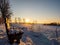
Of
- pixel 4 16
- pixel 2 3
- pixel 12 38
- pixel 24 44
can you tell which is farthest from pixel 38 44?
pixel 2 3

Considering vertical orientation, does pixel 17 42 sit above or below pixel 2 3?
below

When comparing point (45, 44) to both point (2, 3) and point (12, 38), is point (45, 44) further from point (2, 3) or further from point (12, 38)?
point (2, 3)

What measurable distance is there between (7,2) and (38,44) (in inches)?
312

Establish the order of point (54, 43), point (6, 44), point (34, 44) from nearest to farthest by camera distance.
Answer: point (6, 44), point (34, 44), point (54, 43)

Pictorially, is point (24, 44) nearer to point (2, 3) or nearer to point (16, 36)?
point (16, 36)

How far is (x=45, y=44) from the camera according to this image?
24.3 metres

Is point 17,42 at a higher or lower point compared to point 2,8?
lower

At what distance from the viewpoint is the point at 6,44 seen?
20.5 m

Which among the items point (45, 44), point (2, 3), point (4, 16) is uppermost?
point (2, 3)

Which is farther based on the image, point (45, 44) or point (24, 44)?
point (45, 44)

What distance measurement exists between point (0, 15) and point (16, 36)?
492 centimetres

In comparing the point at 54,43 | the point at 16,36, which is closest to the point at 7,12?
the point at 16,36

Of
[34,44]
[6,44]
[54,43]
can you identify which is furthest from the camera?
[54,43]

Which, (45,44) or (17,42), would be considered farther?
(45,44)
